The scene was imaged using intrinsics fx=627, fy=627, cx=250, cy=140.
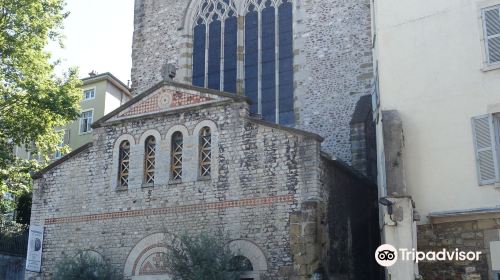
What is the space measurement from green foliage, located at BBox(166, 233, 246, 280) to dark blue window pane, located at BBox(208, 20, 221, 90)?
10261 mm

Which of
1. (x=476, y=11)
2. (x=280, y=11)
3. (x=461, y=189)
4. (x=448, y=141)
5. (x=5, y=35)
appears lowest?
(x=461, y=189)

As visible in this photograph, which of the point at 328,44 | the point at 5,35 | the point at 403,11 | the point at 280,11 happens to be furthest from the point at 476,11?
the point at 5,35

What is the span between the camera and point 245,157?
16891 mm

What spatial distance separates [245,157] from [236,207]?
53.7 inches

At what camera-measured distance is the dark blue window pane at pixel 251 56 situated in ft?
79.7

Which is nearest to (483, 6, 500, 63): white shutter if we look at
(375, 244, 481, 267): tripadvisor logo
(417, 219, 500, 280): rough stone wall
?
(417, 219, 500, 280): rough stone wall

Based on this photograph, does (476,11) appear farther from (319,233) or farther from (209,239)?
(209,239)

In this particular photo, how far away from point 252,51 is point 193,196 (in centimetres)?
916

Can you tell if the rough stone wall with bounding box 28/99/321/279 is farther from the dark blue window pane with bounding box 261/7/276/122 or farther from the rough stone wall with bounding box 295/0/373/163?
the dark blue window pane with bounding box 261/7/276/122

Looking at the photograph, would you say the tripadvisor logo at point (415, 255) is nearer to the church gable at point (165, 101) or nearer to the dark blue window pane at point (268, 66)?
the church gable at point (165, 101)

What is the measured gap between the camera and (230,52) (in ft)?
82.7

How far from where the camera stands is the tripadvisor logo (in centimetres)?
1295

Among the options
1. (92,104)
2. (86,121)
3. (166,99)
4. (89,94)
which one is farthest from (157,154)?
(89,94)

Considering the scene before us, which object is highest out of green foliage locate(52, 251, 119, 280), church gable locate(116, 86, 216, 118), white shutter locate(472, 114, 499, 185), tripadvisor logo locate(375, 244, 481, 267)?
A: church gable locate(116, 86, 216, 118)
